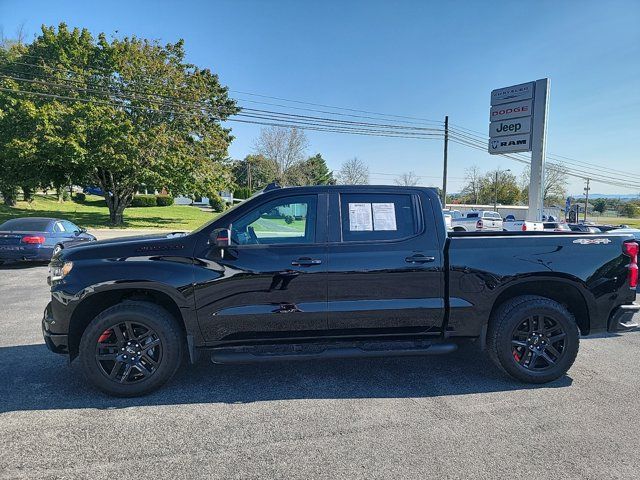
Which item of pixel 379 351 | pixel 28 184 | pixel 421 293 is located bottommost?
pixel 379 351

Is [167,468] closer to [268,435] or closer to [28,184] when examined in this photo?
[268,435]

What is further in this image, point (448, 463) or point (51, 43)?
point (51, 43)

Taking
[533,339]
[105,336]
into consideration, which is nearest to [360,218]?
[533,339]

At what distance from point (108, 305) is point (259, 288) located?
1.44m

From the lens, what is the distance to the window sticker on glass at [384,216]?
3705mm

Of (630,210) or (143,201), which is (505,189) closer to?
(630,210)

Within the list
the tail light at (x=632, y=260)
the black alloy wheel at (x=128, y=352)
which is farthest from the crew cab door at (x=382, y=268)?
the tail light at (x=632, y=260)

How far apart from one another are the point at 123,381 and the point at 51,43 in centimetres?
2647

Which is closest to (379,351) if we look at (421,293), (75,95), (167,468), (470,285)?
(421,293)

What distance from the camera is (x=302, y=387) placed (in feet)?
12.0

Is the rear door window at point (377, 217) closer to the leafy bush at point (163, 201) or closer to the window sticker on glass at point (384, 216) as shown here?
the window sticker on glass at point (384, 216)

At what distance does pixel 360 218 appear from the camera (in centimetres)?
370

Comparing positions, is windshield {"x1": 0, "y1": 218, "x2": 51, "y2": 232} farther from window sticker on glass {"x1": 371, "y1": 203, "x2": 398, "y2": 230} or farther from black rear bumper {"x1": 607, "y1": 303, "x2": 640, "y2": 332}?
black rear bumper {"x1": 607, "y1": 303, "x2": 640, "y2": 332}

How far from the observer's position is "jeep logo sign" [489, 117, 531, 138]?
56.1ft
